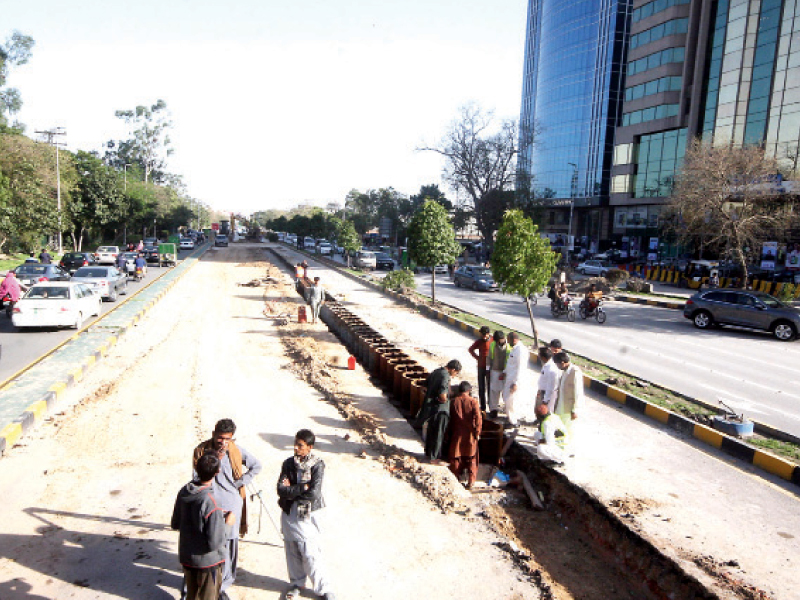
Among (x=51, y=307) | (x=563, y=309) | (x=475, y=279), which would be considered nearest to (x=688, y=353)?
(x=563, y=309)

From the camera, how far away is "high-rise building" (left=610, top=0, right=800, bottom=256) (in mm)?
39812

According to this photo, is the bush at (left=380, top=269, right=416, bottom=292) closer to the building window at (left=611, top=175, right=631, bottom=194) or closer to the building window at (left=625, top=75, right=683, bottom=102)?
the building window at (left=625, top=75, right=683, bottom=102)

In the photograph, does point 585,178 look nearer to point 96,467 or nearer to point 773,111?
point 773,111

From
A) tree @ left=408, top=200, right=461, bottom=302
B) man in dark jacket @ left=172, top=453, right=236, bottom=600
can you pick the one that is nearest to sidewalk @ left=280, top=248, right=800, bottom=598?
man in dark jacket @ left=172, top=453, right=236, bottom=600

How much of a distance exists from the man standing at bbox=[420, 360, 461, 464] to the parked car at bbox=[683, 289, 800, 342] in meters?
15.8

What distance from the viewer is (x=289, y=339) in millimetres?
16250

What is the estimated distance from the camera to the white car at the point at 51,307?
49.5 ft

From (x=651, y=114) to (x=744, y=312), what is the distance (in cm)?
4143

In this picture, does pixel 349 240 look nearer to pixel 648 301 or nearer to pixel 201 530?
pixel 648 301

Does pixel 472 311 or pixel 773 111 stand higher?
pixel 773 111

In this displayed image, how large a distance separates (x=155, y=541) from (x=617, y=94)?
237 feet

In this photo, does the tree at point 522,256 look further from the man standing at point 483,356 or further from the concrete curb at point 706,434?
the man standing at point 483,356

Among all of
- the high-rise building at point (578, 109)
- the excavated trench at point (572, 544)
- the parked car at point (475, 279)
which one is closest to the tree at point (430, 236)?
the parked car at point (475, 279)

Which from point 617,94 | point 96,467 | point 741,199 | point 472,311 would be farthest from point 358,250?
point 617,94
